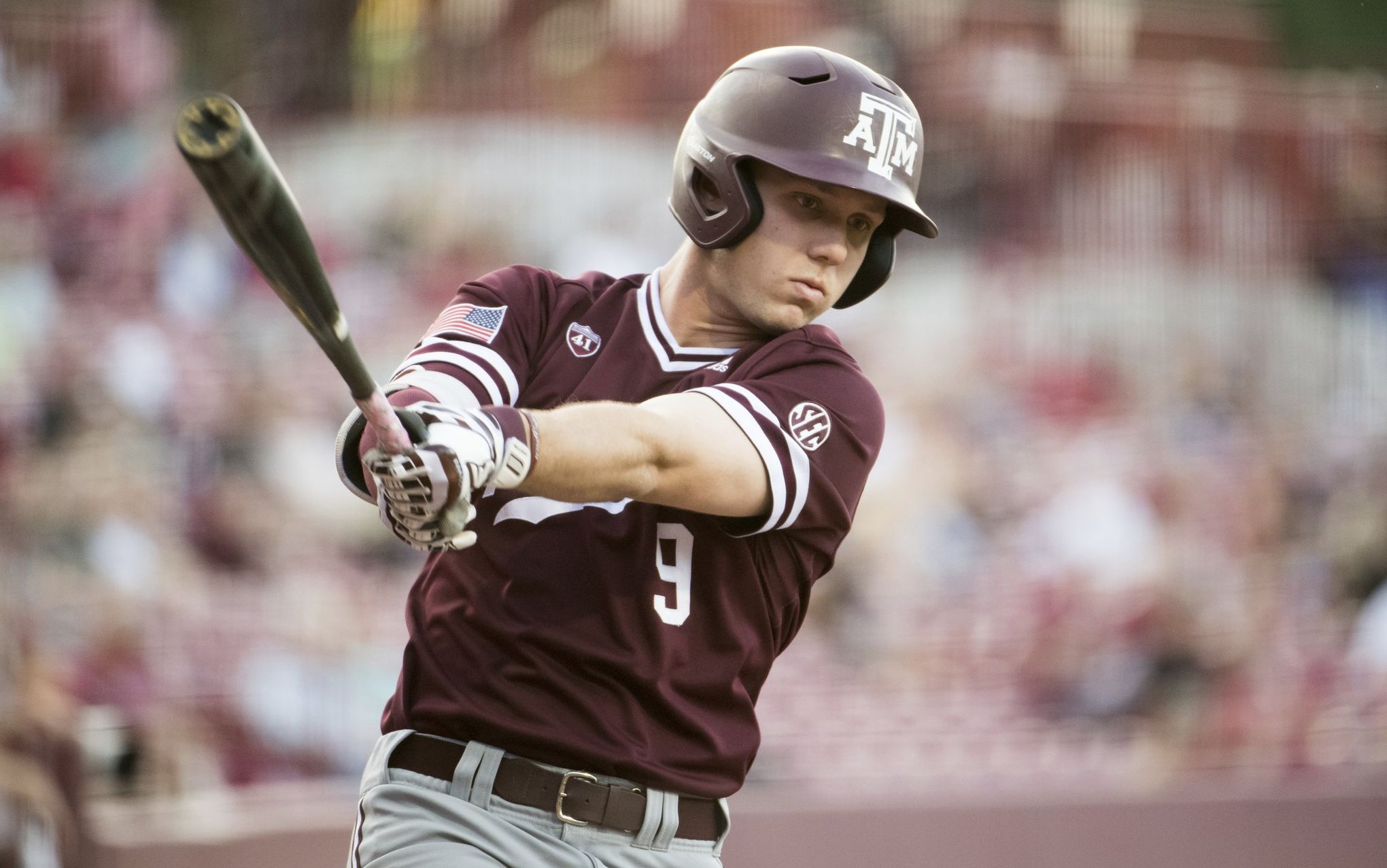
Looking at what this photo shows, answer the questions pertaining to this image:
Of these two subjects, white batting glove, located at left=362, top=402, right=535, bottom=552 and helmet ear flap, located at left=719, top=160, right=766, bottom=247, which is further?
helmet ear flap, located at left=719, top=160, right=766, bottom=247

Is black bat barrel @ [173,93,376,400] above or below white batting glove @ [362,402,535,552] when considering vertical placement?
above

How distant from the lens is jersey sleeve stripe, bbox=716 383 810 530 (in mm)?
2693

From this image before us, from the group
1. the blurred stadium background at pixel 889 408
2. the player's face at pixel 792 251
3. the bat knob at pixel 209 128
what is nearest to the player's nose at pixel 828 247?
the player's face at pixel 792 251

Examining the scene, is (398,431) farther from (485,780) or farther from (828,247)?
(828,247)

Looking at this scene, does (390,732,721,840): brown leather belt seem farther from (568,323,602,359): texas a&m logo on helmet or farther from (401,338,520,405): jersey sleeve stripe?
(568,323,602,359): texas a&m logo on helmet

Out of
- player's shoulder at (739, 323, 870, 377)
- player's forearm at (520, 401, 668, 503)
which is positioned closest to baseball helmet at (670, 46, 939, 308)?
player's shoulder at (739, 323, 870, 377)

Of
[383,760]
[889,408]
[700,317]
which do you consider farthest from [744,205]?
[889,408]

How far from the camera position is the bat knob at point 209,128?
1.86 meters

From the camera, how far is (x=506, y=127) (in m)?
9.34

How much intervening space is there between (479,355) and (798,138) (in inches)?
29.6

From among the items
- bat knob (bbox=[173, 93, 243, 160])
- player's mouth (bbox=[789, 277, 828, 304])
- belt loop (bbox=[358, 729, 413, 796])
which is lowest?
belt loop (bbox=[358, 729, 413, 796])

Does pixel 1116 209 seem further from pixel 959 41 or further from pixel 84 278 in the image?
pixel 84 278

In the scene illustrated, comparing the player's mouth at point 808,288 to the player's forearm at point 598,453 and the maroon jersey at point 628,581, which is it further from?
the player's forearm at point 598,453

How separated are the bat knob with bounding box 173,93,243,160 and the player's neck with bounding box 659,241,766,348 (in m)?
1.32
